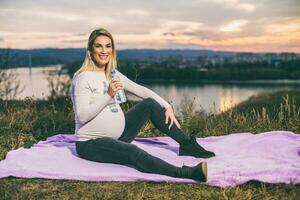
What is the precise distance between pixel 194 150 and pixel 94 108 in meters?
1.15

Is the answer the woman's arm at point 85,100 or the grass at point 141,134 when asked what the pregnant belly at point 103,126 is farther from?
the grass at point 141,134

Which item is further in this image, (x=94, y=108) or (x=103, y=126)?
(x=103, y=126)

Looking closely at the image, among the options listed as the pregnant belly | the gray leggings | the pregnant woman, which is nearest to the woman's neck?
the pregnant woman

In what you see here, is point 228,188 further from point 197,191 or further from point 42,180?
point 42,180

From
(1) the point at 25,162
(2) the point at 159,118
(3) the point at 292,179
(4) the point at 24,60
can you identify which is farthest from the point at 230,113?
(4) the point at 24,60

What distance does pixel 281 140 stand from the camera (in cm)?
473

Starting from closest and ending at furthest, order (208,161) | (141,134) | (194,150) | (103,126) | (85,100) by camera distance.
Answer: (85,100) < (103,126) < (208,161) < (194,150) < (141,134)

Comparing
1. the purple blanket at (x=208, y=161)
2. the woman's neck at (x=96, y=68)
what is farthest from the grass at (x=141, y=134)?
the woman's neck at (x=96, y=68)

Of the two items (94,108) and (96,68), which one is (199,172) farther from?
(96,68)

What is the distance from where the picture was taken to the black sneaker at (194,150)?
4.23 metres

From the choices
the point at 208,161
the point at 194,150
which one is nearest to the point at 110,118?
the point at 194,150

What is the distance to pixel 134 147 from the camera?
3.72 m

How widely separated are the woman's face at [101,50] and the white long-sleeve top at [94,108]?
125mm

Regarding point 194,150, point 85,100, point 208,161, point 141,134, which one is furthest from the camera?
point 141,134
